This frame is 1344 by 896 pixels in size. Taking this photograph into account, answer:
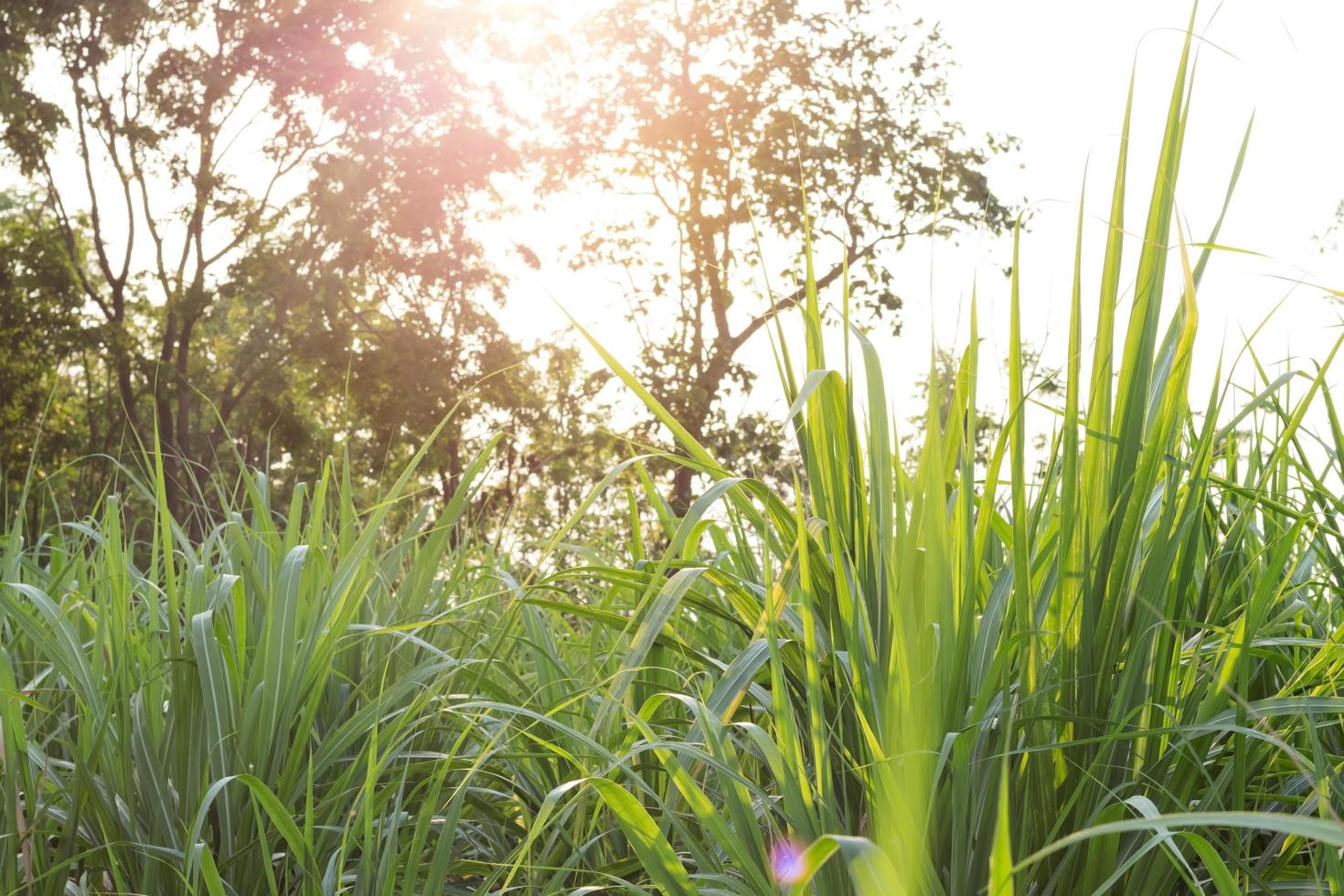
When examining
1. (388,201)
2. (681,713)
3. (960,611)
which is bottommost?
(681,713)

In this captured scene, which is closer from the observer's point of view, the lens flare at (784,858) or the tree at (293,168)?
the lens flare at (784,858)

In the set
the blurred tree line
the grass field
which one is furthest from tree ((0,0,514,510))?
the grass field

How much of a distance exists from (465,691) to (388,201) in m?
15.3

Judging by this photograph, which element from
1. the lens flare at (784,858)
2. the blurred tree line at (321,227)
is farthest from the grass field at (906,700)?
the blurred tree line at (321,227)

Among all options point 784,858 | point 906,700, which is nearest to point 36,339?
point 784,858

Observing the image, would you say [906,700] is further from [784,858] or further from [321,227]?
[321,227]

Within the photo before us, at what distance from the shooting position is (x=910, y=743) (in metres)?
0.86

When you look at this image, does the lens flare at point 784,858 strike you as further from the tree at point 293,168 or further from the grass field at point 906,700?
the tree at point 293,168

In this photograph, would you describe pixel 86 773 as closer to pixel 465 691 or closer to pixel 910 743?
pixel 465 691

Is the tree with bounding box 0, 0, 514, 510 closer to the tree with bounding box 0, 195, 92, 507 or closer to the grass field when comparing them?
the tree with bounding box 0, 195, 92, 507

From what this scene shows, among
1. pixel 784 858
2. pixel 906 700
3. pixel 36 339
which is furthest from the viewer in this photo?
pixel 36 339

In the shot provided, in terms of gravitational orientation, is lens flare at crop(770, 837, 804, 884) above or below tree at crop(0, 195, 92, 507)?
below

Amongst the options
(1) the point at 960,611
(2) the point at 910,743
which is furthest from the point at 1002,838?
(1) the point at 960,611

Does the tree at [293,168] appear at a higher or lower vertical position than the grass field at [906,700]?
higher
